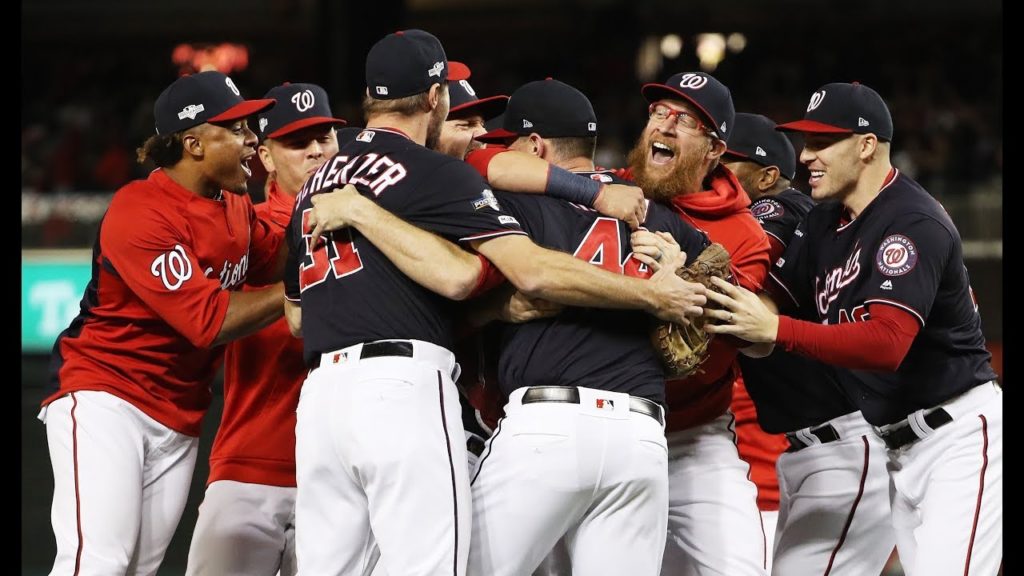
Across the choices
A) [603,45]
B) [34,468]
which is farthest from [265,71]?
[34,468]

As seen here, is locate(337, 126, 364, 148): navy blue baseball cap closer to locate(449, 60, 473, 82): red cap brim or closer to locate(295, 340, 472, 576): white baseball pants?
locate(449, 60, 473, 82): red cap brim

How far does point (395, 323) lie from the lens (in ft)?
12.0

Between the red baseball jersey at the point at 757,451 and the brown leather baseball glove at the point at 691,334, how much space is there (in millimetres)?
1720

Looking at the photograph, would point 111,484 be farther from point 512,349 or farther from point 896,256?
point 896,256

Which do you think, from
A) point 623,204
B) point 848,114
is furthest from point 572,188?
point 848,114

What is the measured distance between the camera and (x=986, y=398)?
15.1ft

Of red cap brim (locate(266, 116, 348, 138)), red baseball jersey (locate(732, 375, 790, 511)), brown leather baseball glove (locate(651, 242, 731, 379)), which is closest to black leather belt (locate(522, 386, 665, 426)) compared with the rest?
brown leather baseball glove (locate(651, 242, 731, 379))

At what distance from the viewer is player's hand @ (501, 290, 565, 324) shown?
373 cm

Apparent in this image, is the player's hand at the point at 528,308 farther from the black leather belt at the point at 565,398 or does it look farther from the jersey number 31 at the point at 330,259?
the jersey number 31 at the point at 330,259

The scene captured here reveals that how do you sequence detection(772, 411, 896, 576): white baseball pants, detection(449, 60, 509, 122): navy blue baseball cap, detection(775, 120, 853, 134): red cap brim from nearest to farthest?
1. detection(775, 120, 853, 134): red cap brim
2. detection(772, 411, 896, 576): white baseball pants
3. detection(449, 60, 509, 122): navy blue baseball cap

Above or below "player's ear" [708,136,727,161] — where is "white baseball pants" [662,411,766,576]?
below

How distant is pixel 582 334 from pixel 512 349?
0.23 metres

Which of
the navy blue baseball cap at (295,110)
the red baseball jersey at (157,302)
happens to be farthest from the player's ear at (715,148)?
the red baseball jersey at (157,302)

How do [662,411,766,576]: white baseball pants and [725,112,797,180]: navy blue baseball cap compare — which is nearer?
Result: [662,411,766,576]: white baseball pants
